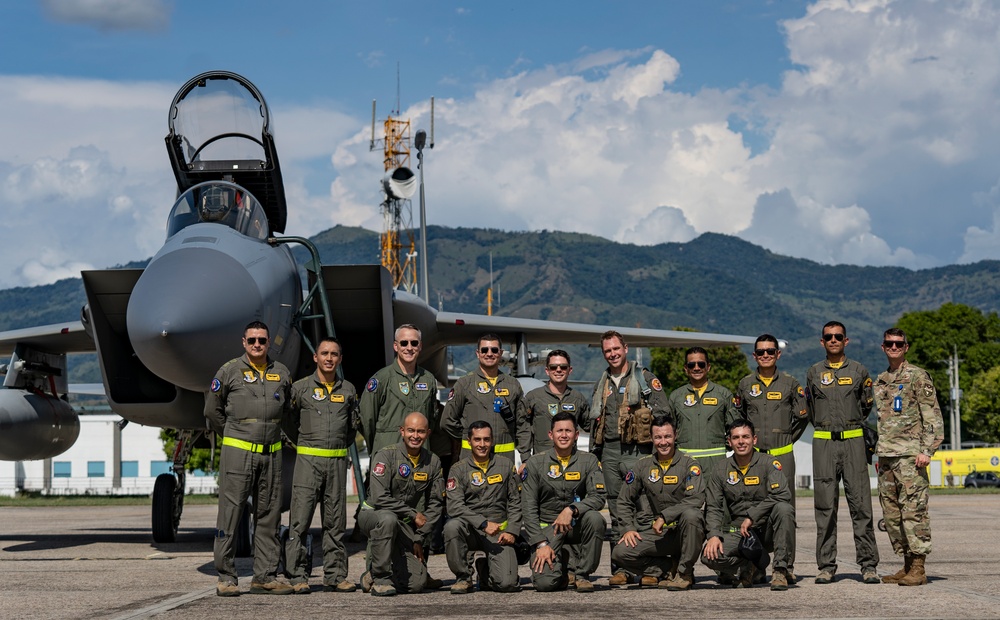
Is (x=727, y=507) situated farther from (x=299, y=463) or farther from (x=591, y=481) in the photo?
(x=299, y=463)

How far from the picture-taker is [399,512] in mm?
7453

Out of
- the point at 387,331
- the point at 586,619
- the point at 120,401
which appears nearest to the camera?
the point at 586,619

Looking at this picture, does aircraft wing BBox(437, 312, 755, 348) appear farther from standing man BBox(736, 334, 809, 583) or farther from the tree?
the tree

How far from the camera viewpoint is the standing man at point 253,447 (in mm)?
7332

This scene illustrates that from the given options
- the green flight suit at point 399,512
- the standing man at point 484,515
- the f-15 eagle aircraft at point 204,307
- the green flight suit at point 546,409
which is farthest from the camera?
the green flight suit at point 546,409

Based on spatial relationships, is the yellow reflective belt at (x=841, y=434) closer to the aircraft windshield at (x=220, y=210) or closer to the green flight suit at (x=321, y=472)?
the green flight suit at (x=321, y=472)

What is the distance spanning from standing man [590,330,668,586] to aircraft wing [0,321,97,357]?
254 inches

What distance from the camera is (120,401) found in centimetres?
952

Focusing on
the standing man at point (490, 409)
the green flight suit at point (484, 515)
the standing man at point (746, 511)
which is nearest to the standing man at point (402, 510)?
the green flight suit at point (484, 515)

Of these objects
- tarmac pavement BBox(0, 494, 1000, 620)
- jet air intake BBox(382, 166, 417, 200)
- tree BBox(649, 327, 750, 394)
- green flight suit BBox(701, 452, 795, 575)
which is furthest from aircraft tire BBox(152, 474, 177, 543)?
tree BBox(649, 327, 750, 394)

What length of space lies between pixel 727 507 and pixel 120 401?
518 centimetres

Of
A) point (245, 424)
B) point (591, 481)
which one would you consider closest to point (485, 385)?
point (591, 481)

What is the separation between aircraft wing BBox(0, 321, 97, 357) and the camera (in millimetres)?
12383

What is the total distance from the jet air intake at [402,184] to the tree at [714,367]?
85.7 feet
